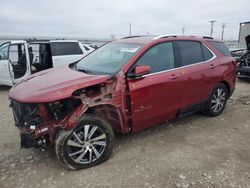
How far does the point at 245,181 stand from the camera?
9.43ft

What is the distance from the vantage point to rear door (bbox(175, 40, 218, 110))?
4.09 m

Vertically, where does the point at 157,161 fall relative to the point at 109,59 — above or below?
below

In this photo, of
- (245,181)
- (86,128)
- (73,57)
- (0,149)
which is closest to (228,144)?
(245,181)

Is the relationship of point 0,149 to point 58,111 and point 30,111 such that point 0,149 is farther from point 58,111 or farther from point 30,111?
point 58,111

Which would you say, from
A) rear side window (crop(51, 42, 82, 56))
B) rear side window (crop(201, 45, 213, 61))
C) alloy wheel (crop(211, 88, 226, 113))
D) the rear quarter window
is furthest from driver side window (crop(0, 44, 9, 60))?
alloy wheel (crop(211, 88, 226, 113))

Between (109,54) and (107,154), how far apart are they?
1.67m

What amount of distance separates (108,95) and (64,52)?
5.69 meters

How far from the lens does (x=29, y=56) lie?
7270 millimetres

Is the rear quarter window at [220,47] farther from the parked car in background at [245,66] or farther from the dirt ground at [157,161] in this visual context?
the parked car in background at [245,66]

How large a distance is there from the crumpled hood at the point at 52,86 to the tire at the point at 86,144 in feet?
1.41

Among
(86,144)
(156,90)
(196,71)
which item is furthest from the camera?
(196,71)

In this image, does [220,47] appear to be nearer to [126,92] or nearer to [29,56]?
[126,92]

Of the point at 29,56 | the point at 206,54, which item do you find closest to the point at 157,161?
the point at 206,54

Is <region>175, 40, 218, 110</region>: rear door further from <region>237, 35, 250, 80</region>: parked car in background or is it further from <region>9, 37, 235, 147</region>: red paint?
<region>237, 35, 250, 80</region>: parked car in background
